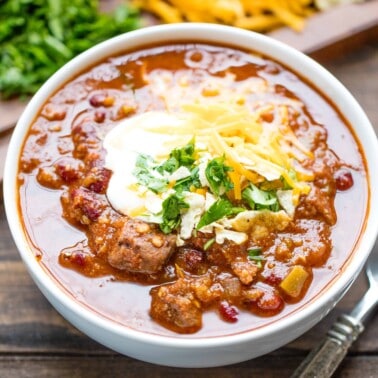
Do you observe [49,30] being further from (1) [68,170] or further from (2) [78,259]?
(2) [78,259]

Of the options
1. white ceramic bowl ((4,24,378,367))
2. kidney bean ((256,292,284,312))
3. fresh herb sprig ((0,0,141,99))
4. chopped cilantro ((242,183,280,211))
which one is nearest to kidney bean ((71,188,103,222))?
white ceramic bowl ((4,24,378,367))

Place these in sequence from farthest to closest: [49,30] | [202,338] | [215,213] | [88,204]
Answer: [49,30] → [88,204] → [215,213] → [202,338]

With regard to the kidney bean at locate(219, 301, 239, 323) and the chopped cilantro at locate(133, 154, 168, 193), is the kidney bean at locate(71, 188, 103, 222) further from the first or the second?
the kidney bean at locate(219, 301, 239, 323)

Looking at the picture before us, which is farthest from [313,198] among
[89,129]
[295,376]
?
[89,129]

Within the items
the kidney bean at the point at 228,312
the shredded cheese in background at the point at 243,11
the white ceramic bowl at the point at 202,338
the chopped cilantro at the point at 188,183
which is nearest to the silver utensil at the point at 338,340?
the white ceramic bowl at the point at 202,338

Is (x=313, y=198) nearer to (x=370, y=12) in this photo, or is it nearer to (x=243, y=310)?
(x=243, y=310)

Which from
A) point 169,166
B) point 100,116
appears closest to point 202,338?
point 169,166
